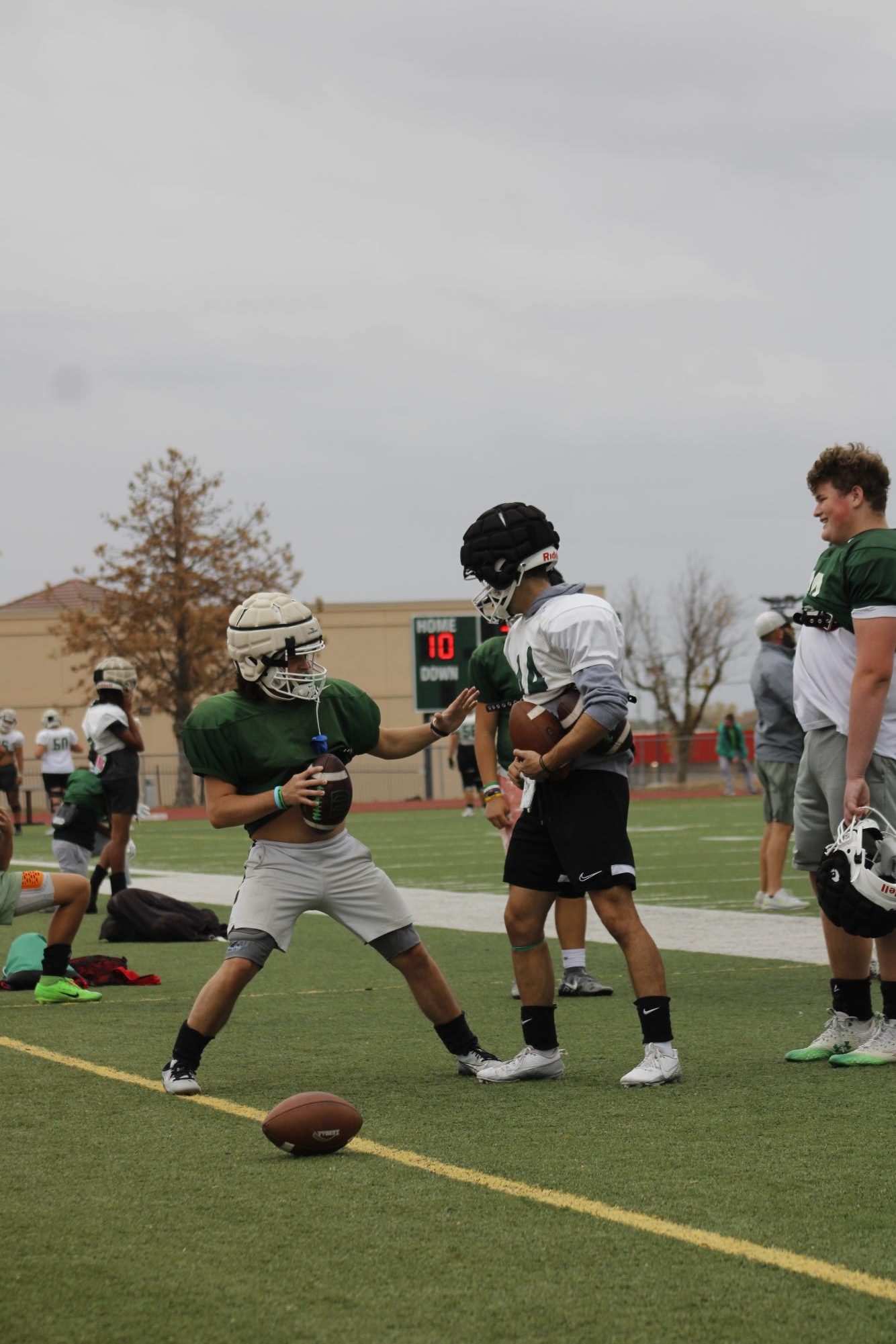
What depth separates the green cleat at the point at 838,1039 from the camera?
6.57 metres

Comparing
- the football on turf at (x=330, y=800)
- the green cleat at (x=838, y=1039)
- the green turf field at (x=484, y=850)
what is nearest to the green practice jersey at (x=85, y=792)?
the green turf field at (x=484, y=850)

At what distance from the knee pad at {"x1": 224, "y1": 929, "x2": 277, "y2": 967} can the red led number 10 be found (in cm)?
2670

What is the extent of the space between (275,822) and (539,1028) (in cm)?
121

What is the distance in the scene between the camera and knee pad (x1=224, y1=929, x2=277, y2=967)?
609 centimetres

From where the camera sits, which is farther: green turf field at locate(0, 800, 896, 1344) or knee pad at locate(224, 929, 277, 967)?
knee pad at locate(224, 929, 277, 967)

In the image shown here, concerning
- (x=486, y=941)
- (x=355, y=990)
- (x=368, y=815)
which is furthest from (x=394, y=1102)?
(x=368, y=815)

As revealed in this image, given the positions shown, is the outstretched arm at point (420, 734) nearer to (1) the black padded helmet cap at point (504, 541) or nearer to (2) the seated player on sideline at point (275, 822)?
(2) the seated player on sideline at point (275, 822)

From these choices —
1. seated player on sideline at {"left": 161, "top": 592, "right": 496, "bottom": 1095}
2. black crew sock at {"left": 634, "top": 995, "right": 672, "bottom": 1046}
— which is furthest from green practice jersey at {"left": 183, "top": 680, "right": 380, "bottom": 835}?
black crew sock at {"left": 634, "top": 995, "right": 672, "bottom": 1046}

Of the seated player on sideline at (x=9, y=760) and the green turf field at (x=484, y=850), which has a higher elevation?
the seated player on sideline at (x=9, y=760)

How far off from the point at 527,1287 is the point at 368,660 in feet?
176

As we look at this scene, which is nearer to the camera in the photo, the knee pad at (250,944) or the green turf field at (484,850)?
the knee pad at (250,944)

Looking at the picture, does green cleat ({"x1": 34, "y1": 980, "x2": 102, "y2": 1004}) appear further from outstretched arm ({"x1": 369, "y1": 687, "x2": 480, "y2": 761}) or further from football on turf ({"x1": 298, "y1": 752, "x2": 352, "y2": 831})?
football on turf ({"x1": 298, "y1": 752, "x2": 352, "y2": 831})

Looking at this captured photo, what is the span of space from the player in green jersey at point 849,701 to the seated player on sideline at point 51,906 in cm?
356

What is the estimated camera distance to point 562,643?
6020 millimetres
